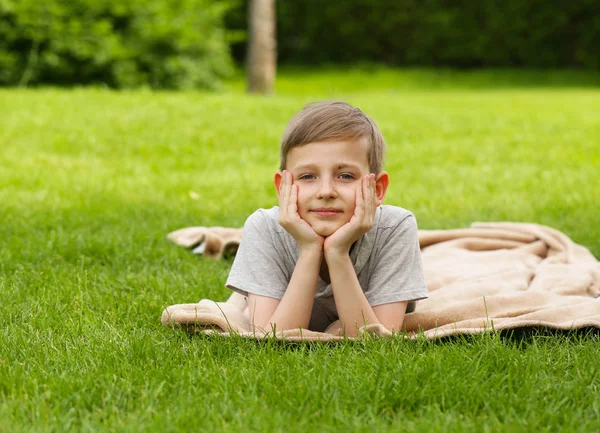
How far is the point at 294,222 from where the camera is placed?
119 inches

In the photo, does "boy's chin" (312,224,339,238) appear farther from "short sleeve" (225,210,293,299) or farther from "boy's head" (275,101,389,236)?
"short sleeve" (225,210,293,299)

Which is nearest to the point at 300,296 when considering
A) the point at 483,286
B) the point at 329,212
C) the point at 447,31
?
the point at 329,212

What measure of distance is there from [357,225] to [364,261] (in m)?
0.29

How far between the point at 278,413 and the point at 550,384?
0.84 m

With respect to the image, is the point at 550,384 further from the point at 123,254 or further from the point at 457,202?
the point at 457,202

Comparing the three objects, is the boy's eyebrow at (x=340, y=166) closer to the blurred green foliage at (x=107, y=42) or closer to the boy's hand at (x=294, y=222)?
the boy's hand at (x=294, y=222)

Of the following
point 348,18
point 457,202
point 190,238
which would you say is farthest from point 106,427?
point 348,18

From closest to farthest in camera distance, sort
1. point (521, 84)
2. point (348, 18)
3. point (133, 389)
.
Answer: point (133, 389) → point (521, 84) → point (348, 18)

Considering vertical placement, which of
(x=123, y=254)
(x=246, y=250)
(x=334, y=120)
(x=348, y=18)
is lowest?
(x=123, y=254)

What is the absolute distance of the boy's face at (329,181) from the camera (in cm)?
303

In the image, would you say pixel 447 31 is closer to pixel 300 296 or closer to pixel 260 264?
pixel 260 264

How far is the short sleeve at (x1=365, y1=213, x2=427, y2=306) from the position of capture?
3.13 meters

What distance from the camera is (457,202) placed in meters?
6.00

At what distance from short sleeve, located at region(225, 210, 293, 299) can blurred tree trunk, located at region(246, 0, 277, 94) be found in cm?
1103
